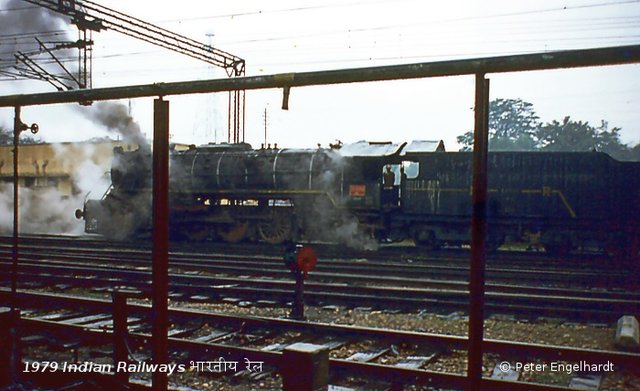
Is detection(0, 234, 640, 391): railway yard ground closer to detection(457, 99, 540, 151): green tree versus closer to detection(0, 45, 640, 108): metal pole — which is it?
detection(0, 45, 640, 108): metal pole

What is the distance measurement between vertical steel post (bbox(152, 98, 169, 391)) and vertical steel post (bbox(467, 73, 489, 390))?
158cm

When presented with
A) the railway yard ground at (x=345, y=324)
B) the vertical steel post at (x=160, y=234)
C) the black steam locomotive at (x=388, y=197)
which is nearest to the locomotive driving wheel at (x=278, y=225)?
the black steam locomotive at (x=388, y=197)

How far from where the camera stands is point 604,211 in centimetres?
1680

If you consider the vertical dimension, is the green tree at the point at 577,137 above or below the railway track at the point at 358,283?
above

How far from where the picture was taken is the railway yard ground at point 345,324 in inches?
218

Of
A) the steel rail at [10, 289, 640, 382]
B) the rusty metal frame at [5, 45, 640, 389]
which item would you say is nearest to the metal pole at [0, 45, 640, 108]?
the rusty metal frame at [5, 45, 640, 389]

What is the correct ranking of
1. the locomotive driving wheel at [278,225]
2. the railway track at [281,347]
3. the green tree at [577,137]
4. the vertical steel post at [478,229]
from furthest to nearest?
the green tree at [577,137] → the locomotive driving wheel at [278,225] → the railway track at [281,347] → the vertical steel post at [478,229]

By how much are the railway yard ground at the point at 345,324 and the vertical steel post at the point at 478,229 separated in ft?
7.22

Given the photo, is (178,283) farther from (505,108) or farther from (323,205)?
(505,108)

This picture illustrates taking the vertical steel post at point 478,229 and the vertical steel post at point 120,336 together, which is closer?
the vertical steel post at point 478,229

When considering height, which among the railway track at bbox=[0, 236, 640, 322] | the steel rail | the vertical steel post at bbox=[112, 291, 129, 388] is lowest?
the railway track at bbox=[0, 236, 640, 322]

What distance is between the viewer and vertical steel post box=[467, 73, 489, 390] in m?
2.35

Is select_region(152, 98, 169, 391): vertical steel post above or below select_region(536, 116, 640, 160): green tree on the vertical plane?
below

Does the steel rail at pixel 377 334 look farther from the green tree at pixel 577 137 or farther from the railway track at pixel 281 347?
the green tree at pixel 577 137
